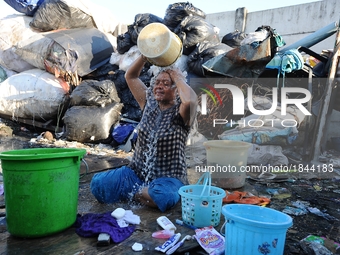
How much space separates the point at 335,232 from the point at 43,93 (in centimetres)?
462

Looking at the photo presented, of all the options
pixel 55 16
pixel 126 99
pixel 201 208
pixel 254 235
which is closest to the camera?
pixel 254 235

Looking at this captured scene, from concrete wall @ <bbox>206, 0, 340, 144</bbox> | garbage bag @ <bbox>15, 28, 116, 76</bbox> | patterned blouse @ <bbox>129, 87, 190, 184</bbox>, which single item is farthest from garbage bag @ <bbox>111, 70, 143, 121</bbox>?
concrete wall @ <bbox>206, 0, 340, 144</bbox>

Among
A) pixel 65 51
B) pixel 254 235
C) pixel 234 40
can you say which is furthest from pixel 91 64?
pixel 254 235

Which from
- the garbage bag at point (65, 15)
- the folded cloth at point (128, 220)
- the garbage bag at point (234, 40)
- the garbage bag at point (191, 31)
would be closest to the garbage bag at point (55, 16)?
the garbage bag at point (65, 15)

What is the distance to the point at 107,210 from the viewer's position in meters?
2.16

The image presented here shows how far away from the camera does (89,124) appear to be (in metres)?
4.53

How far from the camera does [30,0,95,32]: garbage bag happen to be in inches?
214

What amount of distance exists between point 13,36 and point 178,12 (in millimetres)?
3193

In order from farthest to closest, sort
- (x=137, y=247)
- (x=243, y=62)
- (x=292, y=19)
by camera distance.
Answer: (x=292, y=19)
(x=243, y=62)
(x=137, y=247)

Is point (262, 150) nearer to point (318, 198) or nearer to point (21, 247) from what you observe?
point (318, 198)

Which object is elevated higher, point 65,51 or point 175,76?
point 65,51

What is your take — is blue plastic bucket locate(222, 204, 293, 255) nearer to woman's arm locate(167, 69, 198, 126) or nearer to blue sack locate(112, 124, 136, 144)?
woman's arm locate(167, 69, 198, 126)

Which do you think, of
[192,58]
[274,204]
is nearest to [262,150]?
[274,204]

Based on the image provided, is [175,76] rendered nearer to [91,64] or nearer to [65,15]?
[91,64]
